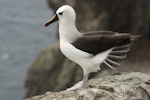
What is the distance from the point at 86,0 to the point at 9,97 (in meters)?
13.4

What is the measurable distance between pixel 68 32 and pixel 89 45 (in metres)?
0.43

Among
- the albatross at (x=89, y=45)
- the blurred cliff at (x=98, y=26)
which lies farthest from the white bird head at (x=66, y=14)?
the blurred cliff at (x=98, y=26)

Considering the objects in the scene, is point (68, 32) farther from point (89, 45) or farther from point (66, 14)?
point (89, 45)

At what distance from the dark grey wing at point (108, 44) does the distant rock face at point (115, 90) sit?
0.40 meters

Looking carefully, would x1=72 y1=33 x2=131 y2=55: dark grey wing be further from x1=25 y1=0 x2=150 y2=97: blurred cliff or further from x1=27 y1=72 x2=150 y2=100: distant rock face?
x1=25 y1=0 x2=150 y2=97: blurred cliff

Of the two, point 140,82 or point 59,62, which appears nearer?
point 140,82

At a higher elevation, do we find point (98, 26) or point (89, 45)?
point (98, 26)

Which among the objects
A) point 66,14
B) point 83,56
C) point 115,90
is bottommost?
point 115,90

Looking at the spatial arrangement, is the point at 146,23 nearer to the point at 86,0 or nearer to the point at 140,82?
the point at 86,0

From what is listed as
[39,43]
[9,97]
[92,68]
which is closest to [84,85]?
[92,68]

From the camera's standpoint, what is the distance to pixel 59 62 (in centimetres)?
2450

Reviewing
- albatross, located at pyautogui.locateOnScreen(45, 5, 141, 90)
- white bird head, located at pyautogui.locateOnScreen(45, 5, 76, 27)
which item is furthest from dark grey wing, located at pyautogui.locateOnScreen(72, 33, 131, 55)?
white bird head, located at pyautogui.locateOnScreen(45, 5, 76, 27)

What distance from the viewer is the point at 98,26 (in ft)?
79.7

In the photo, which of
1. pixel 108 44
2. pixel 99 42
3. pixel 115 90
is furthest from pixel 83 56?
pixel 115 90
